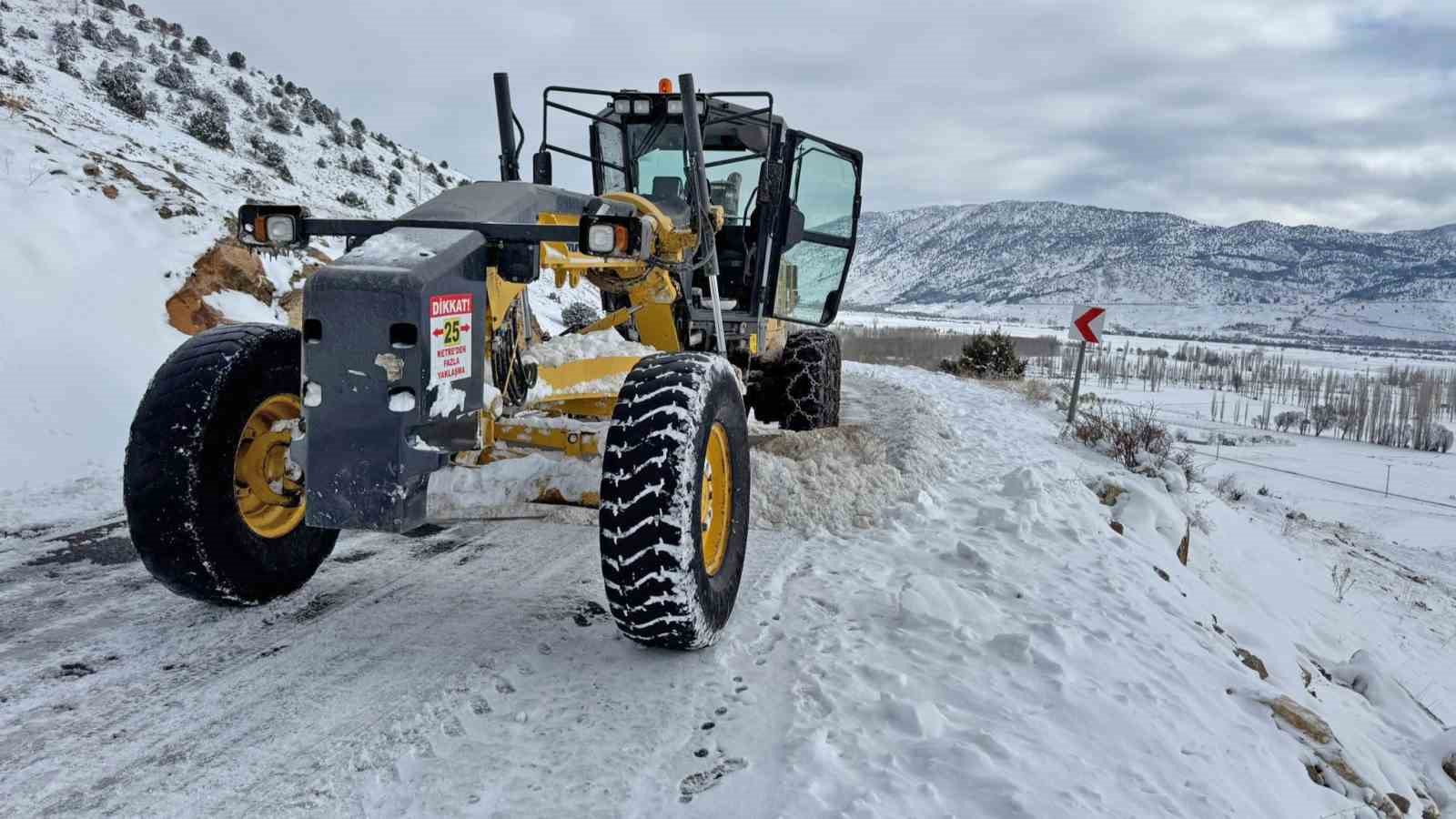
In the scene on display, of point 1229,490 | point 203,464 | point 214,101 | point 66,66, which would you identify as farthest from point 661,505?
point 214,101

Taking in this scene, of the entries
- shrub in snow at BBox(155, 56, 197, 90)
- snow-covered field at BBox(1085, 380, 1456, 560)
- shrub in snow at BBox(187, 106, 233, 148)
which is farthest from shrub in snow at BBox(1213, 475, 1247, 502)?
shrub in snow at BBox(155, 56, 197, 90)

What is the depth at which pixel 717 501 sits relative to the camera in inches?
138

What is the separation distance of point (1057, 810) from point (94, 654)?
325cm

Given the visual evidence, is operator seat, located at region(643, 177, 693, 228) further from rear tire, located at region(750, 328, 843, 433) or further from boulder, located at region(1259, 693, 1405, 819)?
boulder, located at region(1259, 693, 1405, 819)

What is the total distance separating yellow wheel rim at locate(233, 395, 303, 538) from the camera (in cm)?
324

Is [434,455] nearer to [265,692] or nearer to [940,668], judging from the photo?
[265,692]

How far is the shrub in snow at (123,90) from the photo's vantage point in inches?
709

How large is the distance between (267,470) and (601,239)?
1.63 m

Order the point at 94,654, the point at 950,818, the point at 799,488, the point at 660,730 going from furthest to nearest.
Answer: the point at 799,488, the point at 94,654, the point at 660,730, the point at 950,818

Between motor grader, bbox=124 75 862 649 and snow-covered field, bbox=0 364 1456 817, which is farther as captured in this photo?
motor grader, bbox=124 75 862 649

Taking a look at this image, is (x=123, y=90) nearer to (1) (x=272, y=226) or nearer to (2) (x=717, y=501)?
(1) (x=272, y=226)

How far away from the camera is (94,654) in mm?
2953

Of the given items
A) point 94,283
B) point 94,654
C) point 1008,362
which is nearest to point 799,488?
point 94,654

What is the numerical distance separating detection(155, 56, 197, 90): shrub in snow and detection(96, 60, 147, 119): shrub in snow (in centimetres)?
155
